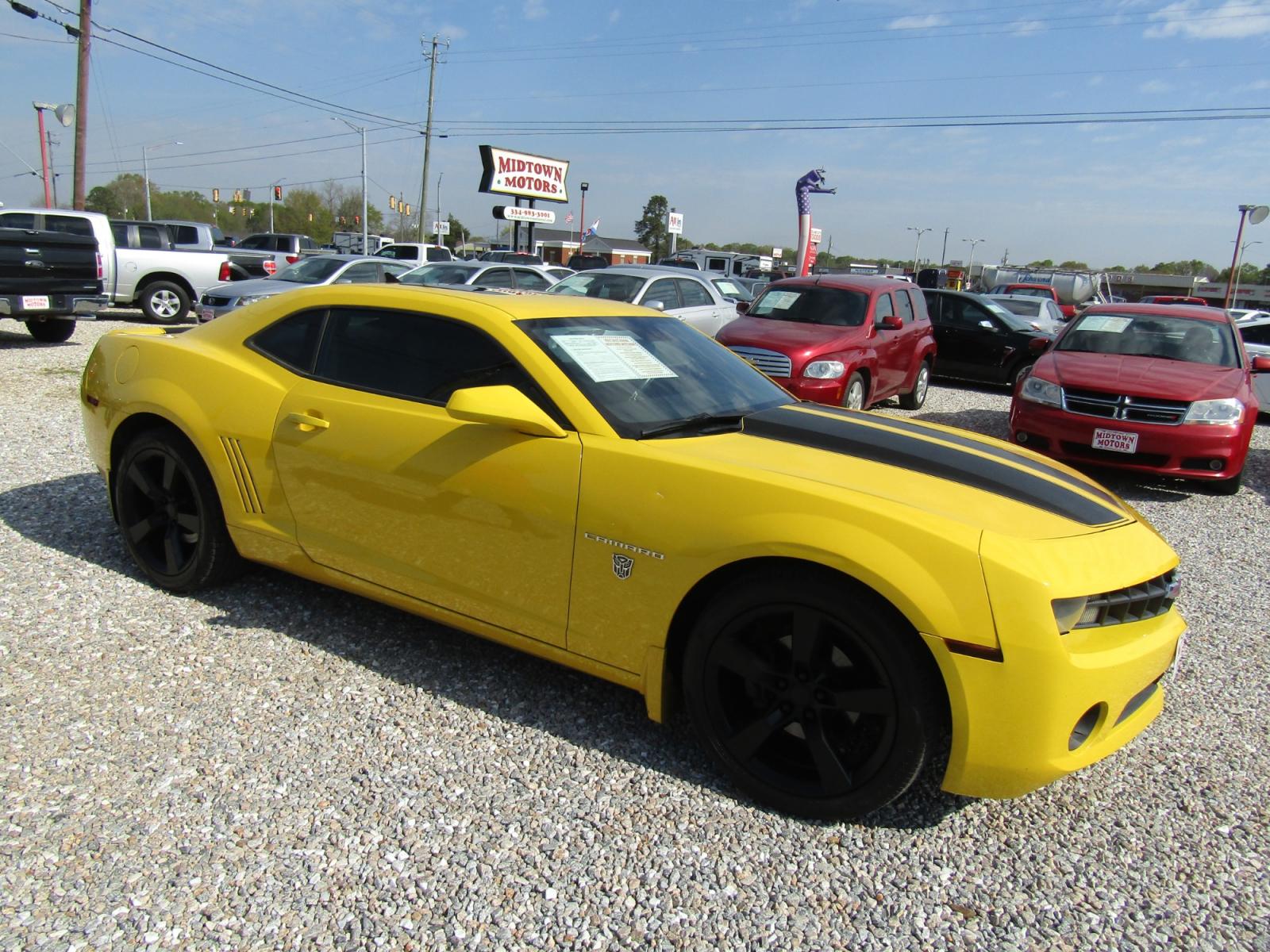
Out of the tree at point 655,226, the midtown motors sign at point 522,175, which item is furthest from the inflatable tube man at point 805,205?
the tree at point 655,226

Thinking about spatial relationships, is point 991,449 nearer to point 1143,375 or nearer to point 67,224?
point 1143,375

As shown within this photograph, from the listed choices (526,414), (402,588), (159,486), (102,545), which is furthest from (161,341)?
(526,414)

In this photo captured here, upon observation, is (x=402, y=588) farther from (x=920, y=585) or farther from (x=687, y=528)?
(x=920, y=585)

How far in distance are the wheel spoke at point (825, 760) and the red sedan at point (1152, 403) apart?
217 inches

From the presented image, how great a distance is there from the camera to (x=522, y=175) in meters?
31.4

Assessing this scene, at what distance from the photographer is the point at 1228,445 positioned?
671 centimetres

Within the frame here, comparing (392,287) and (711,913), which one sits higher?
(392,287)

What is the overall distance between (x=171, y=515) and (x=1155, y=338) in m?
8.20

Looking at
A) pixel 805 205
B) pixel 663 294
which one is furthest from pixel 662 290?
pixel 805 205

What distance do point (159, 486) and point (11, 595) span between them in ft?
2.61

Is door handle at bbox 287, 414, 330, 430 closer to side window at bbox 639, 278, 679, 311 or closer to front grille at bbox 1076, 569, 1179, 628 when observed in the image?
front grille at bbox 1076, 569, 1179, 628

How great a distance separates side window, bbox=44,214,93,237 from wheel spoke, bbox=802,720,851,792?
13888 millimetres

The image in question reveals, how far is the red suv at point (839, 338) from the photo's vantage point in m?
8.53

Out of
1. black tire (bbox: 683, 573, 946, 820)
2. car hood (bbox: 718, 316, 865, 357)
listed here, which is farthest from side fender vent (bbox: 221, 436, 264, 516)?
car hood (bbox: 718, 316, 865, 357)
